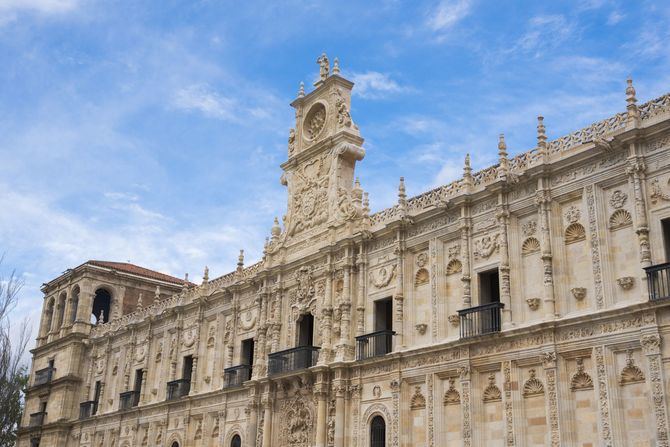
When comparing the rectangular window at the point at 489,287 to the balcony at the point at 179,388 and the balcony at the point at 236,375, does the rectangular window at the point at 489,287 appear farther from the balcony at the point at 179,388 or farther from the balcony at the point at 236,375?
the balcony at the point at 179,388

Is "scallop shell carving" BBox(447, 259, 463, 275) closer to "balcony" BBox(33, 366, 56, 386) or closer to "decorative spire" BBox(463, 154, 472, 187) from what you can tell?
"decorative spire" BBox(463, 154, 472, 187)

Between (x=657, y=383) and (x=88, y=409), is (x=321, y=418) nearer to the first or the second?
(x=657, y=383)

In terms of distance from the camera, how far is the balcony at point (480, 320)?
64.2 feet

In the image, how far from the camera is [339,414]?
75.6 ft

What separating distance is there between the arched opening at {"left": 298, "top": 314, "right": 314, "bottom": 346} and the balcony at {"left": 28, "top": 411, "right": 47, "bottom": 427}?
801 inches

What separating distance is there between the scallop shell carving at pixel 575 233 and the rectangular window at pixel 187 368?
1814 centimetres

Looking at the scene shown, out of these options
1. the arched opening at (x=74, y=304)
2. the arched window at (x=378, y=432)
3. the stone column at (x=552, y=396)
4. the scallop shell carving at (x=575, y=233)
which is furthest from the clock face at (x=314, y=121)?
the arched opening at (x=74, y=304)

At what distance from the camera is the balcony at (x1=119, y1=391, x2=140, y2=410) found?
34.5 meters

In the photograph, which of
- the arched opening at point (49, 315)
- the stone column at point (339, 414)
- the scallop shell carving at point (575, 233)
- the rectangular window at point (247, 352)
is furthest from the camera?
the arched opening at point (49, 315)

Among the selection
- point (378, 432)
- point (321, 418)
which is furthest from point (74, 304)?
point (378, 432)

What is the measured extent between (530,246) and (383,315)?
19.1 feet

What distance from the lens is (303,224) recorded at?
1077 inches

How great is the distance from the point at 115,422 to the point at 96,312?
11.0m

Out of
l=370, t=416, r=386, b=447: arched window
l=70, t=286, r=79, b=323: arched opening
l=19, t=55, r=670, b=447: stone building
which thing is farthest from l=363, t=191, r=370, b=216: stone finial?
l=70, t=286, r=79, b=323: arched opening
